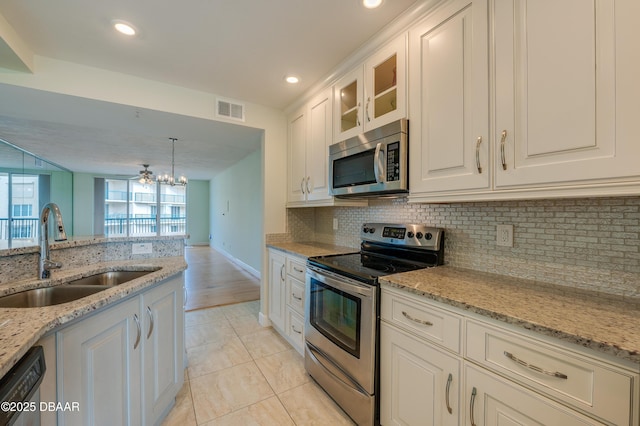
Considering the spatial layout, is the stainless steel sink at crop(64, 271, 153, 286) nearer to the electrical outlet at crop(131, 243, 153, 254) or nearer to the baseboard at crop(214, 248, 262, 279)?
the electrical outlet at crop(131, 243, 153, 254)

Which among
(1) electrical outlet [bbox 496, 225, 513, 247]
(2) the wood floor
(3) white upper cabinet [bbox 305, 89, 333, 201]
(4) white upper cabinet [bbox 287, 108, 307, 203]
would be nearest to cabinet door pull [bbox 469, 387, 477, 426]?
(1) electrical outlet [bbox 496, 225, 513, 247]

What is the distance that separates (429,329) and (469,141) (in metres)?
0.95

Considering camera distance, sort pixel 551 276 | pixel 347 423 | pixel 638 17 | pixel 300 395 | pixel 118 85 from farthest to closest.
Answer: pixel 118 85 → pixel 300 395 → pixel 347 423 → pixel 551 276 → pixel 638 17

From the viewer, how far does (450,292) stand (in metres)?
1.18

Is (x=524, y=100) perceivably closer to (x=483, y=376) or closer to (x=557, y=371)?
(x=557, y=371)

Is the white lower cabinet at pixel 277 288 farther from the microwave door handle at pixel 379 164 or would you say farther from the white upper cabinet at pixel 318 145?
the microwave door handle at pixel 379 164

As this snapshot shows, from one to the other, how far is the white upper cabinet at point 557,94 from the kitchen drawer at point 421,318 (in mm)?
658

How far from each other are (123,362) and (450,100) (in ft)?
6.88

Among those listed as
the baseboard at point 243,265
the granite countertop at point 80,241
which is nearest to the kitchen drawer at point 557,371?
the granite countertop at point 80,241

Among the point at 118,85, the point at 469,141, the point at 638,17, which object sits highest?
the point at 118,85

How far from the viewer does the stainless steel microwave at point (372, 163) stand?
5.37 feet

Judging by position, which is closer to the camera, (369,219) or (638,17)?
(638,17)

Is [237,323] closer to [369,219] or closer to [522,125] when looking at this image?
[369,219]

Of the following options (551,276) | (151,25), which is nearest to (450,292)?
(551,276)
